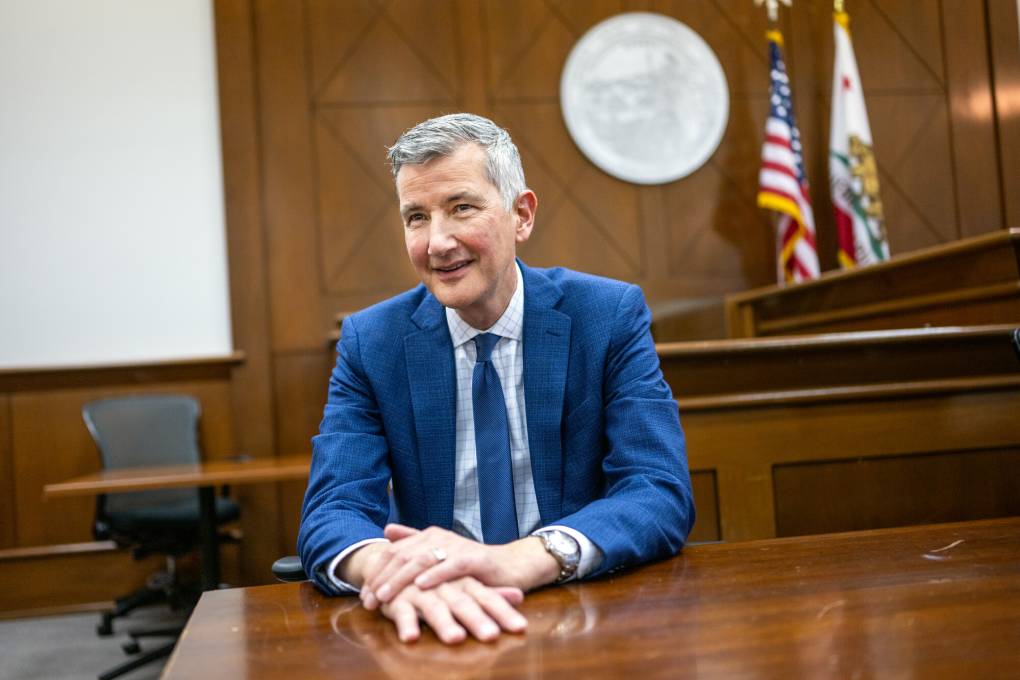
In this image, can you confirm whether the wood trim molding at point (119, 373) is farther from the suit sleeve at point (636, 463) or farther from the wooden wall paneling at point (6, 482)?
the suit sleeve at point (636, 463)

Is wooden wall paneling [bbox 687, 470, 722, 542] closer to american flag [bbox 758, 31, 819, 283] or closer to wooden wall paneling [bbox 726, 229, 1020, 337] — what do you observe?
wooden wall paneling [bbox 726, 229, 1020, 337]

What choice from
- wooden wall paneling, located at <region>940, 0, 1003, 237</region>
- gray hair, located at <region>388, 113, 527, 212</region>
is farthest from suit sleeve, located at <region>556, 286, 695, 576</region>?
wooden wall paneling, located at <region>940, 0, 1003, 237</region>

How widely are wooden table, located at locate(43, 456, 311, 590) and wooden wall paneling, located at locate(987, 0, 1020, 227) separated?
461 cm

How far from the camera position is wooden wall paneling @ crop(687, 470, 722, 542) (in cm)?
235

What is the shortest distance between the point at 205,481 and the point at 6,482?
2.03 meters

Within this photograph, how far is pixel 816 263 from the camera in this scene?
4859mm

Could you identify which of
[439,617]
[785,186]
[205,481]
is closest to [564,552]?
[439,617]

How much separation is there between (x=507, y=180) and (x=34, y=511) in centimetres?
393

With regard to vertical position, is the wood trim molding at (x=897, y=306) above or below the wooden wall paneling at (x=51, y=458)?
above

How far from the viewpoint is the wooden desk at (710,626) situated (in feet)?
2.45

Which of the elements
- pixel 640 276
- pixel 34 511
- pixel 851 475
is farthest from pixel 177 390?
pixel 851 475

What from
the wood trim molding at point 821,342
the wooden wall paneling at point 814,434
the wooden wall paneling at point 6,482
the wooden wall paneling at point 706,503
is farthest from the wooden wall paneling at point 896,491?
the wooden wall paneling at point 6,482

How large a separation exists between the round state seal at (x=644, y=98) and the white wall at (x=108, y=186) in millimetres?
2118

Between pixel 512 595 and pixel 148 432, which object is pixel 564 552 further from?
pixel 148 432
